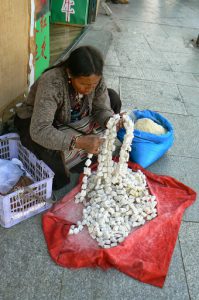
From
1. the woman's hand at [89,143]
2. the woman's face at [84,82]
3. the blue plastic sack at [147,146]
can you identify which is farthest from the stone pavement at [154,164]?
the woman's face at [84,82]

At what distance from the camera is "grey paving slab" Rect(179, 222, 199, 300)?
1807 mm

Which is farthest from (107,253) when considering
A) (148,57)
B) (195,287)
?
(148,57)

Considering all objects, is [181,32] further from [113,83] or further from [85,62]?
[85,62]

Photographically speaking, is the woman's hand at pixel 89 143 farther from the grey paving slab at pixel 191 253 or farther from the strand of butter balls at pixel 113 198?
the grey paving slab at pixel 191 253

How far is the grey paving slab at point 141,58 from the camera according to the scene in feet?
15.7

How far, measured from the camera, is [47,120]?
1884 mm

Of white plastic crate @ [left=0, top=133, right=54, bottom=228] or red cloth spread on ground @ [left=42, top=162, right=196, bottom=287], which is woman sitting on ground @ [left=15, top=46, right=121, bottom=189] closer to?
white plastic crate @ [left=0, top=133, right=54, bottom=228]

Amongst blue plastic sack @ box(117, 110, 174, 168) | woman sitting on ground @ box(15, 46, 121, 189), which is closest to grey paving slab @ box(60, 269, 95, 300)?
woman sitting on ground @ box(15, 46, 121, 189)

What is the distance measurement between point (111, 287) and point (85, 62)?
50.3 inches

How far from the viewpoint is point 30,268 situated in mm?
1736

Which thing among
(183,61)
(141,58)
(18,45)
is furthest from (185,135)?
(183,61)

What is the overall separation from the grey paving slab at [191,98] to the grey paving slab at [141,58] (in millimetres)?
696

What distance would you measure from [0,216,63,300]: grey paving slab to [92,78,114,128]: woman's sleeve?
91cm

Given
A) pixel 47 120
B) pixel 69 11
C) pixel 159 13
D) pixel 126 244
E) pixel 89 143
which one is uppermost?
pixel 47 120
